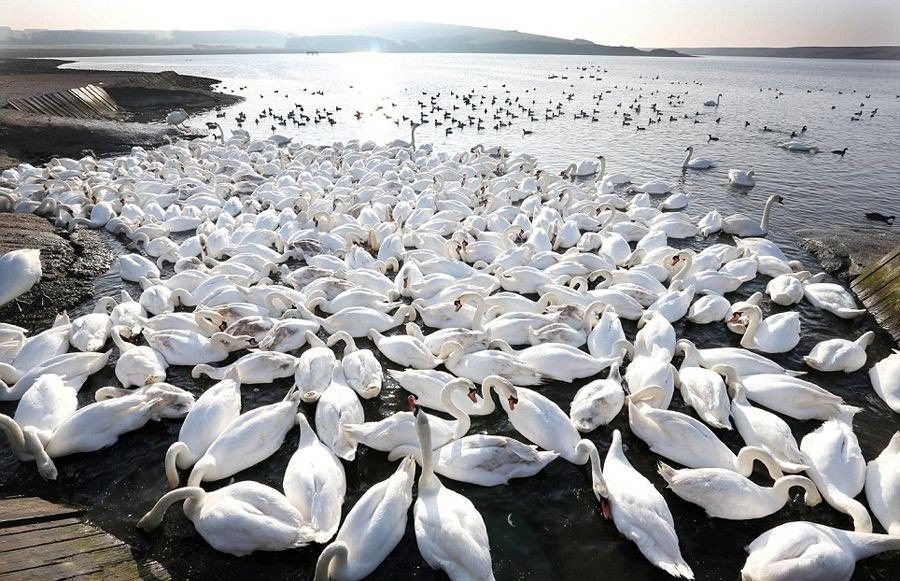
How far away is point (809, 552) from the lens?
4891mm

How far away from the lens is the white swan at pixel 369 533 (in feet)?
15.9

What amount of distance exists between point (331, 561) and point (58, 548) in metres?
2.72

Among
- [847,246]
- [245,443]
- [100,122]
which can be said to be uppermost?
[100,122]

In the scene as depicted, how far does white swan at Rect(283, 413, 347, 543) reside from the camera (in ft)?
17.8

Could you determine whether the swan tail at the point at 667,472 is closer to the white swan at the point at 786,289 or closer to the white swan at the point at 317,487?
the white swan at the point at 317,487

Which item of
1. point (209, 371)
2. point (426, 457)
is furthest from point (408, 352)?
point (209, 371)

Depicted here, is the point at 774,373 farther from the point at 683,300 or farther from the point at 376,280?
the point at 376,280

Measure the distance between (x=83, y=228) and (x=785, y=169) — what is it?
98.7 ft

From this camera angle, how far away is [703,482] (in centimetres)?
584

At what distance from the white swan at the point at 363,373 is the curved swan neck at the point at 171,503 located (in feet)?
8.71

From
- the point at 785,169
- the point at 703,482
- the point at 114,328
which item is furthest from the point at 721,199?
the point at 114,328

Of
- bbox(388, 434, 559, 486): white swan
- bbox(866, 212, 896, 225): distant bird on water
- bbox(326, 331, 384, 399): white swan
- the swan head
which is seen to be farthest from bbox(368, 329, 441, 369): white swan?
bbox(866, 212, 896, 225): distant bird on water

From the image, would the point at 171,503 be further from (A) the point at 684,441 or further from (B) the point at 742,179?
(B) the point at 742,179

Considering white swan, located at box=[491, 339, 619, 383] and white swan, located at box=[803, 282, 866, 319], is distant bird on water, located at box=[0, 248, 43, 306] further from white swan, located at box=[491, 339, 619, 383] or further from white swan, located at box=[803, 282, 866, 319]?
white swan, located at box=[803, 282, 866, 319]
